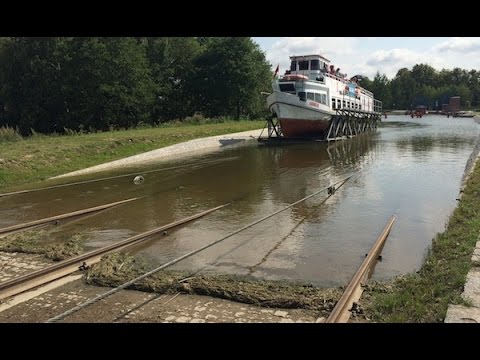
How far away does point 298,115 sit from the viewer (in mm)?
29875

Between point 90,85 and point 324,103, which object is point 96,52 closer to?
point 90,85

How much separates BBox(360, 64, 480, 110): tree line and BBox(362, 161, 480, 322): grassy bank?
116m

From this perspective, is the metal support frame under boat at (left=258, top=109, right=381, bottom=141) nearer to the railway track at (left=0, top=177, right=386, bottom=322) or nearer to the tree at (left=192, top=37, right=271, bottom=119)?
the tree at (left=192, top=37, right=271, bottom=119)

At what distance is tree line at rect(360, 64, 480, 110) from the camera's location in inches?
4419

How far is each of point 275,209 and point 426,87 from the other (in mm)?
124264

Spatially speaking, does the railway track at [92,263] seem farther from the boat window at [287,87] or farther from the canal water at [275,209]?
the boat window at [287,87]

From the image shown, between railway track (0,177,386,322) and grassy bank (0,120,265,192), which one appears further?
grassy bank (0,120,265,192)

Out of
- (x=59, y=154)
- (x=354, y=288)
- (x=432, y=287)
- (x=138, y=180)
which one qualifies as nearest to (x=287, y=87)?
(x=138, y=180)

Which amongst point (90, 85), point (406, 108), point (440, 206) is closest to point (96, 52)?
point (90, 85)

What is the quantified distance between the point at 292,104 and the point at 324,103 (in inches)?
126

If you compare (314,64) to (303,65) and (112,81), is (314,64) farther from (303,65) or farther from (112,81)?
(112,81)

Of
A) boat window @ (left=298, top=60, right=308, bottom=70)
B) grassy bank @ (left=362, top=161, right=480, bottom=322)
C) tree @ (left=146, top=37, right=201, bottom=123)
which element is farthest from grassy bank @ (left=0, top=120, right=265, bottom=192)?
tree @ (left=146, top=37, right=201, bottom=123)

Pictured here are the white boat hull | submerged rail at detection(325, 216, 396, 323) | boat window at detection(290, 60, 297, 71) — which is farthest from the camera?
boat window at detection(290, 60, 297, 71)

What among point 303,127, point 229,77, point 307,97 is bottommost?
point 303,127
